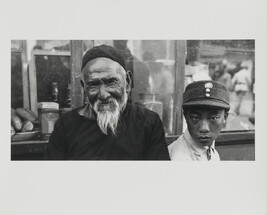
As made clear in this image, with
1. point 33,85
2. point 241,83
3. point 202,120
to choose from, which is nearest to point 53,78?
point 33,85

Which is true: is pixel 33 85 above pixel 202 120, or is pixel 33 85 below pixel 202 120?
above

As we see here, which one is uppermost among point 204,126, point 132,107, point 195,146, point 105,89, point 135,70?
point 135,70

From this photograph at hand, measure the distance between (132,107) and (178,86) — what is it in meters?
0.29

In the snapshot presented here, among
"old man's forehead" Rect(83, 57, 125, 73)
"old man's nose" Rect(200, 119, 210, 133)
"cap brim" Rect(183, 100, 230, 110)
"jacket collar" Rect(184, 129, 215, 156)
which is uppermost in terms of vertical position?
"old man's forehead" Rect(83, 57, 125, 73)

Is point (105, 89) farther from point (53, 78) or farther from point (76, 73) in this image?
point (53, 78)

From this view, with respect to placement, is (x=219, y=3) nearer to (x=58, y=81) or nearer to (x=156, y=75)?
(x=156, y=75)

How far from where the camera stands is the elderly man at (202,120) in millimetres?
2242

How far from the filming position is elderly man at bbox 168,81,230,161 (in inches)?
88.3

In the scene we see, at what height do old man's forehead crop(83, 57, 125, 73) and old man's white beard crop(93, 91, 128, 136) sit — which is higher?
old man's forehead crop(83, 57, 125, 73)

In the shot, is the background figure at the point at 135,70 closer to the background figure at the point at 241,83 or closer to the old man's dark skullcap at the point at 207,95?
the old man's dark skullcap at the point at 207,95

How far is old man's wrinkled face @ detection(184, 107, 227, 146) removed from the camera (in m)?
2.24

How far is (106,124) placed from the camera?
2254mm

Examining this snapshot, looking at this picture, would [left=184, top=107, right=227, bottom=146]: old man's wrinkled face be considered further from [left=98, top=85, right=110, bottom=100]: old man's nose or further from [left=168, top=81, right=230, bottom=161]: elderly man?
[left=98, top=85, right=110, bottom=100]: old man's nose

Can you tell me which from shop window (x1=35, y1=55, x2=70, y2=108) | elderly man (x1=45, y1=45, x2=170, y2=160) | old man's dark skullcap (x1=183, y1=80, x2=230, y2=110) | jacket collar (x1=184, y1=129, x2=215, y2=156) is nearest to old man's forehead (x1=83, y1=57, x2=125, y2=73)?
elderly man (x1=45, y1=45, x2=170, y2=160)
